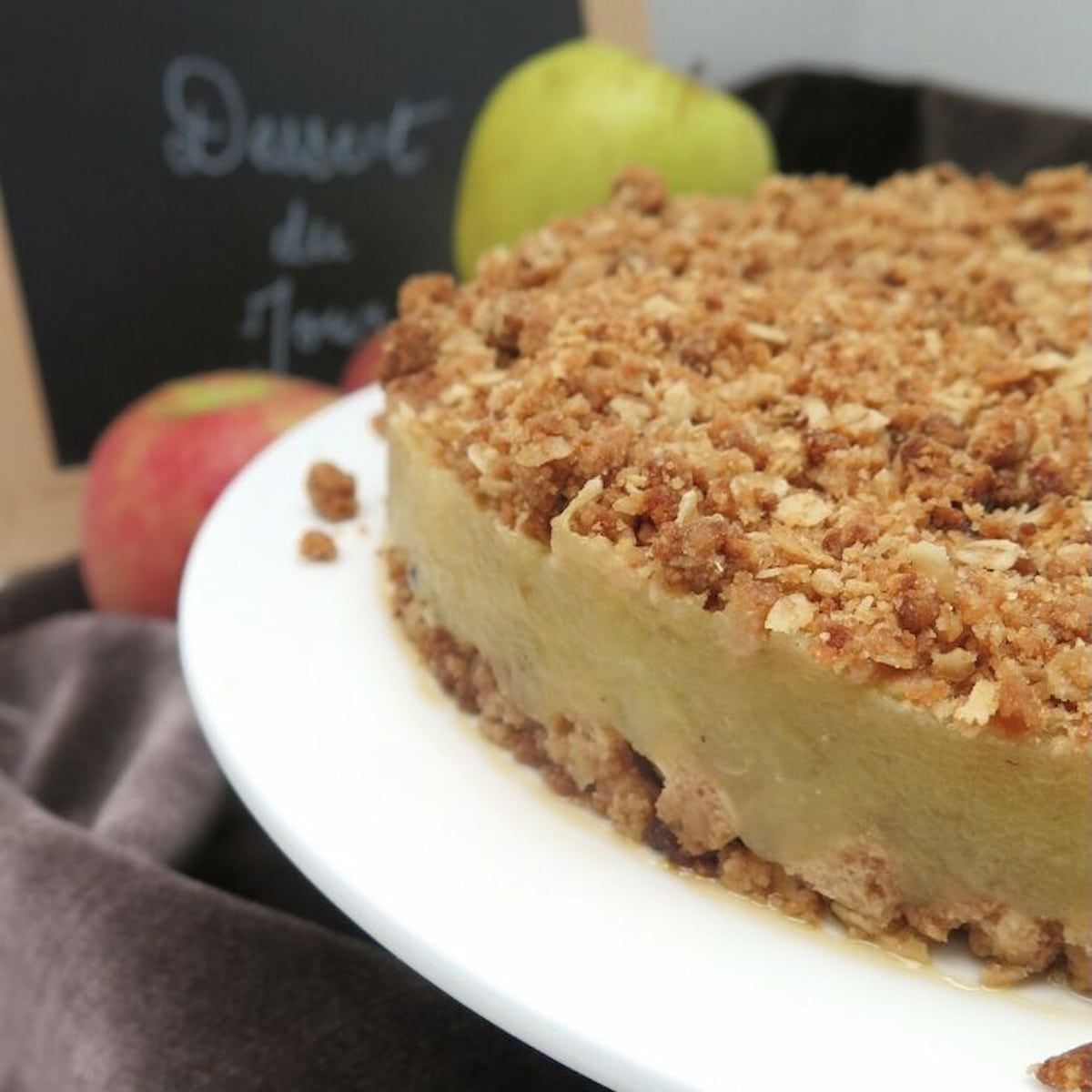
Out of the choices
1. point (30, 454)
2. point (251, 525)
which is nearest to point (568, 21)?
A: point (30, 454)

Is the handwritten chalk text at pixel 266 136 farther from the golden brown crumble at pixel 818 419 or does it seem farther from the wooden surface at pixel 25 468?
the golden brown crumble at pixel 818 419

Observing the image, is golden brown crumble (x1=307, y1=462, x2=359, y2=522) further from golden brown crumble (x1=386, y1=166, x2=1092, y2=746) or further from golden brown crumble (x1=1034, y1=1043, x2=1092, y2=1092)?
golden brown crumble (x1=1034, y1=1043, x2=1092, y2=1092)

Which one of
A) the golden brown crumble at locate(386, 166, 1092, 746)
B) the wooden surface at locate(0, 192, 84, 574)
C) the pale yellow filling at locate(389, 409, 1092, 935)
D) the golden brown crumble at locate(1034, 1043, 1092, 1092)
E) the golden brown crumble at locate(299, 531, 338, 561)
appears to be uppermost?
the golden brown crumble at locate(386, 166, 1092, 746)

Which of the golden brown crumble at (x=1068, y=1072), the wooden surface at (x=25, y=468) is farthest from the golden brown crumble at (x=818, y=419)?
the wooden surface at (x=25, y=468)

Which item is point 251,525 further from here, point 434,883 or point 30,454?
point 30,454

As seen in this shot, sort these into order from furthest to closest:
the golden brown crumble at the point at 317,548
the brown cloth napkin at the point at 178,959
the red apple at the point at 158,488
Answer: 1. the red apple at the point at 158,488
2. the golden brown crumble at the point at 317,548
3. the brown cloth napkin at the point at 178,959

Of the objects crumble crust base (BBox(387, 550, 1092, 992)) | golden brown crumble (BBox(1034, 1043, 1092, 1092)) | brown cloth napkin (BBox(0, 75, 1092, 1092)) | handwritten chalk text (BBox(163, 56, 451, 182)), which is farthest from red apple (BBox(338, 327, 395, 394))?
golden brown crumble (BBox(1034, 1043, 1092, 1092))
